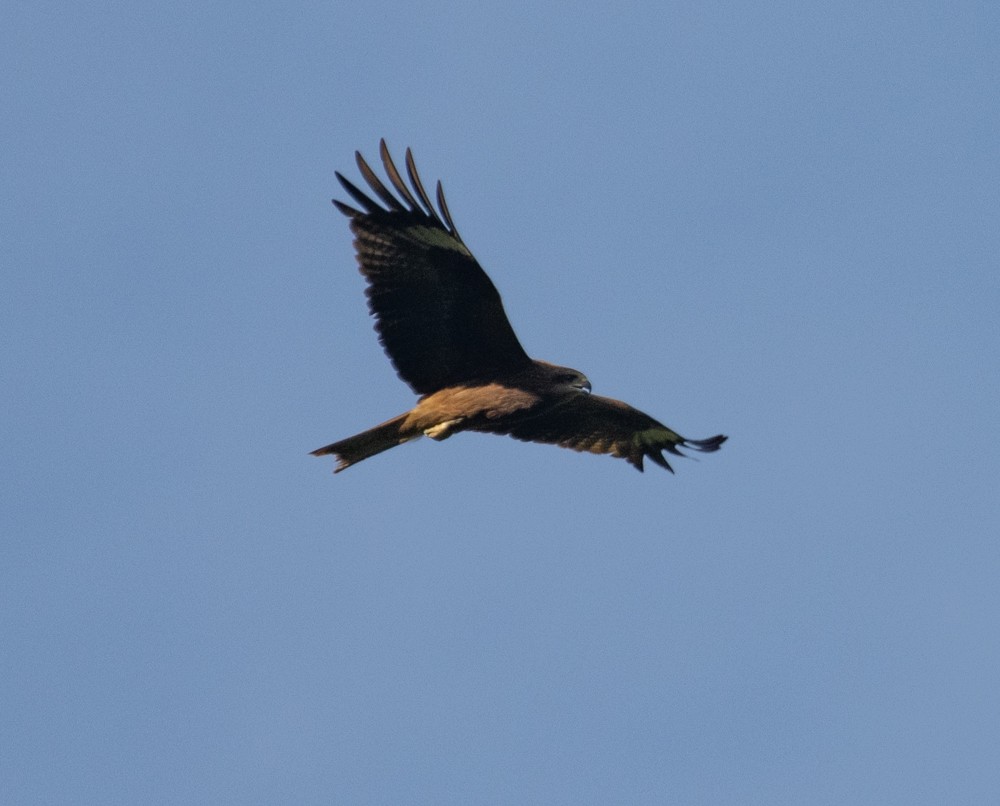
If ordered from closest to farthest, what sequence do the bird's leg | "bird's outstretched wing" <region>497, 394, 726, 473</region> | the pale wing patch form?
the pale wing patch → the bird's leg → "bird's outstretched wing" <region>497, 394, 726, 473</region>

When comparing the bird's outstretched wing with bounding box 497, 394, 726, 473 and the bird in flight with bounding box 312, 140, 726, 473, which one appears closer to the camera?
the bird in flight with bounding box 312, 140, 726, 473

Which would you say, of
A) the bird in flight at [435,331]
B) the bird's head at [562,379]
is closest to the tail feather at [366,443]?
the bird in flight at [435,331]

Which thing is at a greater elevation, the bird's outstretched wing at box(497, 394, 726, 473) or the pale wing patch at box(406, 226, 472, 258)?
the pale wing patch at box(406, 226, 472, 258)

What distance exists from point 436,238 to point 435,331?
780 mm

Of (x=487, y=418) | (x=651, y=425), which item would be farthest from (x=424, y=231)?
(x=651, y=425)

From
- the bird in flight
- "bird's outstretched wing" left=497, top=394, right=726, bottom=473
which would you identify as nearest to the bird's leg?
the bird in flight

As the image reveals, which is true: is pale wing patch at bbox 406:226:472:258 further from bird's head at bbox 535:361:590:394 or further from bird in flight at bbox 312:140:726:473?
bird's head at bbox 535:361:590:394

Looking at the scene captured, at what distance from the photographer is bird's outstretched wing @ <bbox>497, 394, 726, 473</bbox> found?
15.4m

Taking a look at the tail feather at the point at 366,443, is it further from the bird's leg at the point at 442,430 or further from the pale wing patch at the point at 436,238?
the pale wing patch at the point at 436,238

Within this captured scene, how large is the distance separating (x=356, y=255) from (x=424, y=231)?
57 centimetres

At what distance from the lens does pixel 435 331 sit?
1408cm

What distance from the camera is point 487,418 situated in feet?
46.1

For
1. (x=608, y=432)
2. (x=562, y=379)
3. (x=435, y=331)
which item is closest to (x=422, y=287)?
(x=435, y=331)

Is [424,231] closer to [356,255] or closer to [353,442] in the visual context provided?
[356,255]
